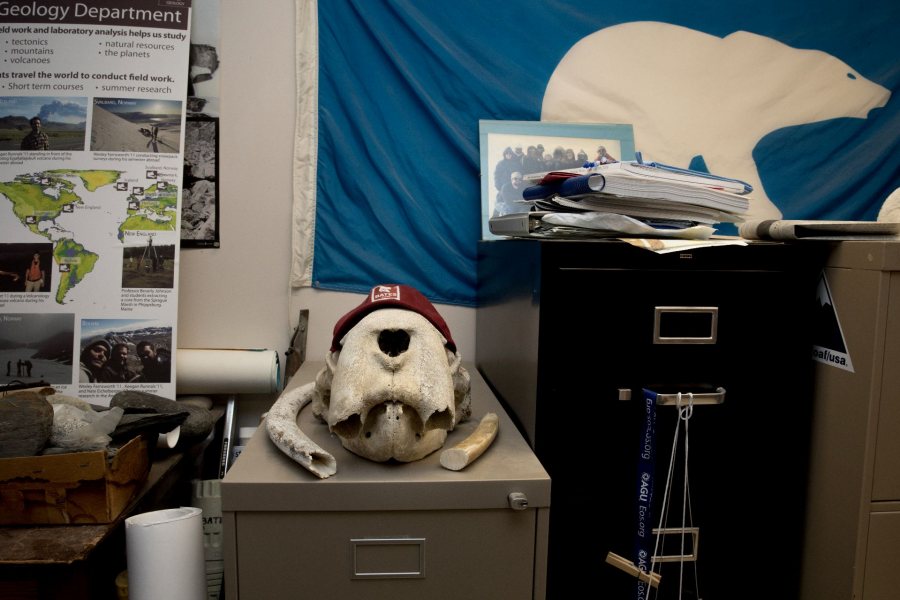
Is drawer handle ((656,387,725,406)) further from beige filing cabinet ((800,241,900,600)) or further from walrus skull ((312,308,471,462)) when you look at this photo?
walrus skull ((312,308,471,462))

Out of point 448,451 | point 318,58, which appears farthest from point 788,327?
point 318,58

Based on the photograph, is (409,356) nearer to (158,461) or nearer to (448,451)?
(448,451)

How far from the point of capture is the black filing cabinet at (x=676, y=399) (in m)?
1.12

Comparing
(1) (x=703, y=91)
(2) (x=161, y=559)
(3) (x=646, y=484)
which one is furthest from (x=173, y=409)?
(1) (x=703, y=91)

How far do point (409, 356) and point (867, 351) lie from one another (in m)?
0.77

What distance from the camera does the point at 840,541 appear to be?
1130mm

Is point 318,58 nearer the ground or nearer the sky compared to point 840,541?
nearer the sky

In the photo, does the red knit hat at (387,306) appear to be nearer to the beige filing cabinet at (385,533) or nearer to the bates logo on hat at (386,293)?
the bates logo on hat at (386,293)

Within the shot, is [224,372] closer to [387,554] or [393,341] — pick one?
[393,341]

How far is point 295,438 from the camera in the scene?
106 cm

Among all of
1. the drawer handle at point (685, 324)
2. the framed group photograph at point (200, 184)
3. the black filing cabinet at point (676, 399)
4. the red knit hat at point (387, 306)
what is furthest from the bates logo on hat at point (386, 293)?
the framed group photograph at point (200, 184)

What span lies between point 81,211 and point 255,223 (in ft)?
1.37

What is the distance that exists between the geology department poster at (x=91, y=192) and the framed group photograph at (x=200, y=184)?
0.11 m

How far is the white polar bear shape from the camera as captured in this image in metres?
1.79
